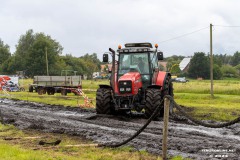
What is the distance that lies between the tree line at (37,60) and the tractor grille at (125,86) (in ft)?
193

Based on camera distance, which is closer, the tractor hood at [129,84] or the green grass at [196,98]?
the tractor hood at [129,84]

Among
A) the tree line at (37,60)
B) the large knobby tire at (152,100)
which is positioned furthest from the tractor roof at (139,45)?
the tree line at (37,60)

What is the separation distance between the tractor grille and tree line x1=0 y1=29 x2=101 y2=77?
193 ft

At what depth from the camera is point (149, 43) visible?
637 inches

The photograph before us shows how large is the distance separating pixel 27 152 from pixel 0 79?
132 ft

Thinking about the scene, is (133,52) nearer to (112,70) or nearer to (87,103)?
(112,70)

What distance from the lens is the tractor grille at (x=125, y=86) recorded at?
14793mm

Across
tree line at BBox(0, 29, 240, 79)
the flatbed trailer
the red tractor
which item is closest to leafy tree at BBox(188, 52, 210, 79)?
tree line at BBox(0, 29, 240, 79)

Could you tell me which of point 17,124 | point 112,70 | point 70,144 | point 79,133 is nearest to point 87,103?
point 112,70

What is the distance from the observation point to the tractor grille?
14.8 metres

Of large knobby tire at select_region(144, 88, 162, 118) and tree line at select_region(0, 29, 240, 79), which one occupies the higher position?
tree line at select_region(0, 29, 240, 79)

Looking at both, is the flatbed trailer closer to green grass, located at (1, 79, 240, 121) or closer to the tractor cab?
green grass, located at (1, 79, 240, 121)

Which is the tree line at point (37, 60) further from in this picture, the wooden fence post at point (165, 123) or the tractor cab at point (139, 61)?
the wooden fence post at point (165, 123)

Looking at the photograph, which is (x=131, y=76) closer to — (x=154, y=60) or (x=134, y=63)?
(x=134, y=63)
